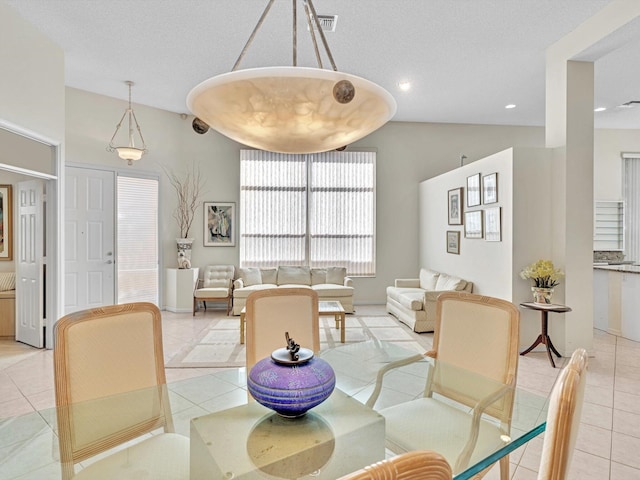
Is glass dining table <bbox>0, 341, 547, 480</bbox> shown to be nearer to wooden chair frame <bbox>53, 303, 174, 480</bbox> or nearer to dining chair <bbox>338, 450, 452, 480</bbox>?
wooden chair frame <bbox>53, 303, 174, 480</bbox>

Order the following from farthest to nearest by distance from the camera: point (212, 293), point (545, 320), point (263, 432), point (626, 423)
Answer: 1. point (212, 293)
2. point (545, 320)
3. point (626, 423)
4. point (263, 432)

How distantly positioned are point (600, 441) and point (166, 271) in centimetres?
600

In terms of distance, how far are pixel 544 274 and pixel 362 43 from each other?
10.2 ft

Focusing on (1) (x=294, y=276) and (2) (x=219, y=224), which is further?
(2) (x=219, y=224)

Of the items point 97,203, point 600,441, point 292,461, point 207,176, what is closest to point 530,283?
point 600,441

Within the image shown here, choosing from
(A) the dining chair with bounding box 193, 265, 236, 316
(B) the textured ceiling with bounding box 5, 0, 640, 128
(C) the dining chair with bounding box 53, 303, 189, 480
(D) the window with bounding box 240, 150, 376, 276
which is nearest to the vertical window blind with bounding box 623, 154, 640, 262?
(B) the textured ceiling with bounding box 5, 0, 640, 128

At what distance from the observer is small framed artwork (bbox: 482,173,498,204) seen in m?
4.39

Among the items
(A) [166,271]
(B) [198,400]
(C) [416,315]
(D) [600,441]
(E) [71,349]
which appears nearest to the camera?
(E) [71,349]

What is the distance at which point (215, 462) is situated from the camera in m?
1.23

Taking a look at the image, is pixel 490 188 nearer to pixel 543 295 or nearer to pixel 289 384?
pixel 543 295

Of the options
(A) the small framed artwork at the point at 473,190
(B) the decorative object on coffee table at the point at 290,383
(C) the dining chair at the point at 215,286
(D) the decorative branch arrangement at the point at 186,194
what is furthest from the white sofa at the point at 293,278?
(B) the decorative object on coffee table at the point at 290,383

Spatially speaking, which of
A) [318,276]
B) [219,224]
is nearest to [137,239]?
[219,224]

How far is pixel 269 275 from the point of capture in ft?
21.4

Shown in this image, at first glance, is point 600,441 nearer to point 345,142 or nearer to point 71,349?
point 345,142
